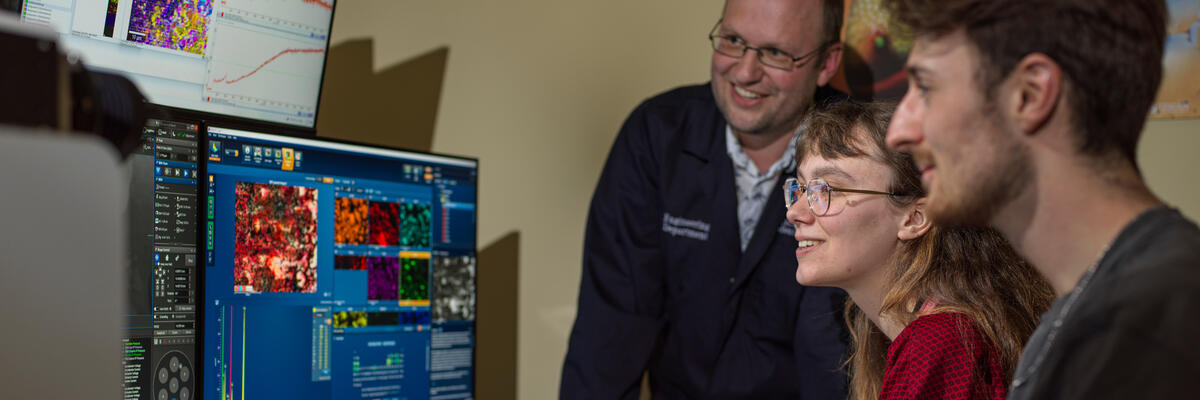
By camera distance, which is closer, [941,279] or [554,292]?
[941,279]

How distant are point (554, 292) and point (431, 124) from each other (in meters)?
0.51

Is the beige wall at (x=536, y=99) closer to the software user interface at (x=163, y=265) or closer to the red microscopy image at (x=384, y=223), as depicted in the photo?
the red microscopy image at (x=384, y=223)

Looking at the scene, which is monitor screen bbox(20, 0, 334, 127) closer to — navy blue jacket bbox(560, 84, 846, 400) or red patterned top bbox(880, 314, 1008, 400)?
navy blue jacket bbox(560, 84, 846, 400)

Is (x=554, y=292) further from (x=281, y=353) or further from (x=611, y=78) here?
(x=281, y=353)

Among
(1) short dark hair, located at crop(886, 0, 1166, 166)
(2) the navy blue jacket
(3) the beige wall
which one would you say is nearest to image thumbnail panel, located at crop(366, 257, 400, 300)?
(2) the navy blue jacket

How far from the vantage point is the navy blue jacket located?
1.85 meters

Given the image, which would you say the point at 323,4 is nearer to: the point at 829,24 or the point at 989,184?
the point at 829,24

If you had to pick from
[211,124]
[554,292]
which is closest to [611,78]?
[554,292]

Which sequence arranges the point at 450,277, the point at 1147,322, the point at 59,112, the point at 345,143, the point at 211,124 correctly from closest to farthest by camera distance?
the point at 59,112 < the point at 1147,322 < the point at 211,124 < the point at 345,143 < the point at 450,277

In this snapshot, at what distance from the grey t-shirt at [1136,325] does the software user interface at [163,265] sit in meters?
1.08

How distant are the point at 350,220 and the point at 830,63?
0.97 m

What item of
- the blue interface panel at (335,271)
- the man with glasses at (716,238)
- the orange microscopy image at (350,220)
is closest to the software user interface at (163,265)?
the blue interface panel at (335,271)

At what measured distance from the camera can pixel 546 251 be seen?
2334 mm

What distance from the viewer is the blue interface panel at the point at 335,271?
56.7 inches
